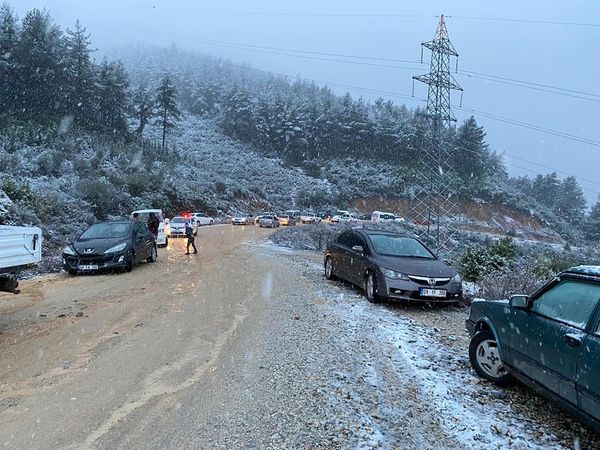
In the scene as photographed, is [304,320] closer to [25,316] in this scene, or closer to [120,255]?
[25,316]

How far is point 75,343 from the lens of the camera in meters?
6.43

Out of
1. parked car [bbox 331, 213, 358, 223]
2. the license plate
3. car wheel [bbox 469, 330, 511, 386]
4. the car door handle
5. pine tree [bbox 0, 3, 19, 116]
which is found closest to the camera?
the car door handle

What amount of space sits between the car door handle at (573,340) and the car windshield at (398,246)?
6.29 meters

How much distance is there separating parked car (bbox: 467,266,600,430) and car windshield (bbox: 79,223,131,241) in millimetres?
11556

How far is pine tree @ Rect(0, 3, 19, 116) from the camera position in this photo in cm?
4512

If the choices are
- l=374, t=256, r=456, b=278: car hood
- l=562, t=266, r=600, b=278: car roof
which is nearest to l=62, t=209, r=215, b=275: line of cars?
l=374, t=256, r=456, b=278: car hood

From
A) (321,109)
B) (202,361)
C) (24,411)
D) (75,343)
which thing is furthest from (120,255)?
(321,109)

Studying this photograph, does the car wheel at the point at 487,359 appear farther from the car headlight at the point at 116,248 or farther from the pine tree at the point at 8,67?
the pine tree at the point at 8,67

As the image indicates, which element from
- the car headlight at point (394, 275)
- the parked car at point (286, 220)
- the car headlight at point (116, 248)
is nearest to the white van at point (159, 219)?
the car headlight at point (116, 248)

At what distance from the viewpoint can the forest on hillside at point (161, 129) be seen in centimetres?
3634

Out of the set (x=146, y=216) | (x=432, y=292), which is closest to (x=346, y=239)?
(x=432, y=292)

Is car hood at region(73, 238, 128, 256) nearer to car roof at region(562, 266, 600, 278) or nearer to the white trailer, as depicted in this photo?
the white trailer

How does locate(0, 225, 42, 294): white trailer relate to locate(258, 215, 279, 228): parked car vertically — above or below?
above

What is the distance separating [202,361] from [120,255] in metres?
8.30
